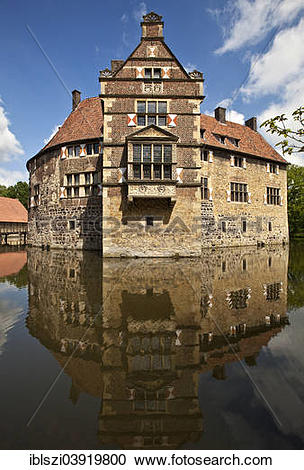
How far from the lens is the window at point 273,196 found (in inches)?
974

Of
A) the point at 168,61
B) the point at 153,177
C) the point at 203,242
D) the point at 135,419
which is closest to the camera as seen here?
the point at 135,419

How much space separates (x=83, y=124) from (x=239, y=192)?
1496cm

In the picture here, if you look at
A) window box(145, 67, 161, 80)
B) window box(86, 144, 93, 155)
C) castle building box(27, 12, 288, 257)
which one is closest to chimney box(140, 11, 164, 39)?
castle building box(27, 12, 288, 257)

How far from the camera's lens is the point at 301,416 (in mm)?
2557

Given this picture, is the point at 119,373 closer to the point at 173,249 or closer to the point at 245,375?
the point at 245,375

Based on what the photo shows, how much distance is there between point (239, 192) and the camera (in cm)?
2239

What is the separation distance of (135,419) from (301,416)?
5.66ft

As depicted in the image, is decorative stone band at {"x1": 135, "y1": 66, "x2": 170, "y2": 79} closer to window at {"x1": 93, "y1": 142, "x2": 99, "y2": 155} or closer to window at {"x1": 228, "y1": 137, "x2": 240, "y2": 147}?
window at {"x1": 93, "y1": 142, "x2": 99, "y2": 155}

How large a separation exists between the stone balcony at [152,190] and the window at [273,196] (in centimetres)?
1515

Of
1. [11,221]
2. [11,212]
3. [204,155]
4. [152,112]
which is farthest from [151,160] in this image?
[11,212]

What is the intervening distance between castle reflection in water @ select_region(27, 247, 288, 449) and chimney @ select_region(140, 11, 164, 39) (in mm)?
14859

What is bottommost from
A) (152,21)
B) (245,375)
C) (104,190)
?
(245,375)

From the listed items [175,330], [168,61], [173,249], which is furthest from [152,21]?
[175,330]
